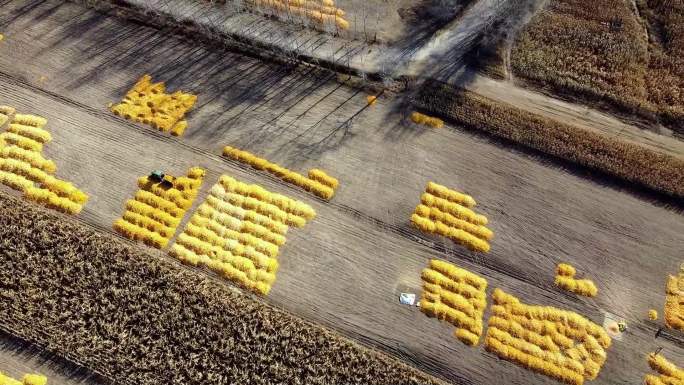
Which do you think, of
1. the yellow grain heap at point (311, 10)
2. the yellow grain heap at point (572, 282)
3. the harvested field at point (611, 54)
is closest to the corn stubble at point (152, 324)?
the yellow grain heap at point (572, 282)

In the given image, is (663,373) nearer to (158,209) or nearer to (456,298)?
(456,298)

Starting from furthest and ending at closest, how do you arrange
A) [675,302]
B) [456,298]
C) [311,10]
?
[311,10], [456,298], [675,302]

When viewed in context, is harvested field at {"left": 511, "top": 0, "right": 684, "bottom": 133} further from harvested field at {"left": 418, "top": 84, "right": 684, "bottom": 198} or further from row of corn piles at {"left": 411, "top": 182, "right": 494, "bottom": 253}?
row of corn piles at {"left": 411, "top": 182, "right": 494, "bottom": 253}

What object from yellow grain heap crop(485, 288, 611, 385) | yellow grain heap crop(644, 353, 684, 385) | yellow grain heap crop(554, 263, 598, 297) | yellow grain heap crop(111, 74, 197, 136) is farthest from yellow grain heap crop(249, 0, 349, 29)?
yellow grain heap crop(644, 353, 684, 385)

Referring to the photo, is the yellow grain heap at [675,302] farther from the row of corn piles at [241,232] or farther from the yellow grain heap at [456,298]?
the row of corn piles at [241,232]

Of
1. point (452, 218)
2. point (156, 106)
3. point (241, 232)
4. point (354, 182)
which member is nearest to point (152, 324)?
point (241, 232)
